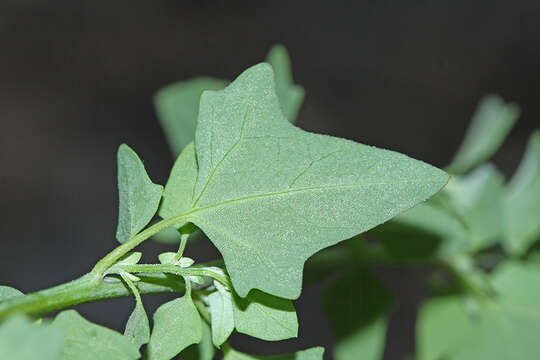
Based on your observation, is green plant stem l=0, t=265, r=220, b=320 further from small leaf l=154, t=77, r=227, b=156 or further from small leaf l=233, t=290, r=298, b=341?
small leaf l=154, t=77, r=227, b=156

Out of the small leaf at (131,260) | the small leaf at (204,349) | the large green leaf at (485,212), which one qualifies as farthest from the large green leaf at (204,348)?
the large green leaf at (485,212)

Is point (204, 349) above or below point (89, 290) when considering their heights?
below

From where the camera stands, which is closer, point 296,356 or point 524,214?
point 296,356

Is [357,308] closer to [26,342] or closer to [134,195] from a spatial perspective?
[134,195]

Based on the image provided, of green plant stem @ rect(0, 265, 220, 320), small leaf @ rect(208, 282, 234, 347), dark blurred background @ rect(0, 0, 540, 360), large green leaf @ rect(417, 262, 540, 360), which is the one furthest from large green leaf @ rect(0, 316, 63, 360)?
dark blurred background @ rect(0, 0, 540, 360)

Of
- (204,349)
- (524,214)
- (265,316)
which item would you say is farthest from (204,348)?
(524,214)

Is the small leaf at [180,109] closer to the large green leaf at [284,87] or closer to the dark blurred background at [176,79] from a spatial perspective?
the large green leaf at [284,87]

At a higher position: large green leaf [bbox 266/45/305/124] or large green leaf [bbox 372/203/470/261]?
large green leaf [bbox 266/45/305/124]
